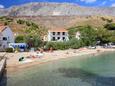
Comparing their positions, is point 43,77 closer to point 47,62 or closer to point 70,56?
point 47,62

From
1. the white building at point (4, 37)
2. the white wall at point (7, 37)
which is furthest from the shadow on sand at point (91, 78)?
the white wall at point (7, 37)

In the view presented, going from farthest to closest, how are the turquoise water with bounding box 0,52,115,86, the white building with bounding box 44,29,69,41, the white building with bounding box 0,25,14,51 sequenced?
the white building with bounding box 44,29,69,41 < the white building with bounding box 0,25,14,51 < the turquoise water with bounding box 0,52,115,86

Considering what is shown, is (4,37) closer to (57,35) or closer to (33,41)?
(33,41)

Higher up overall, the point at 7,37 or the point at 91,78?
the point at 7,37

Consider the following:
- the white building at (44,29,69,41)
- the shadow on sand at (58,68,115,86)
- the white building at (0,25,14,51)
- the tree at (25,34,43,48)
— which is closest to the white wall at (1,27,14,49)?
the white building at (0,25,14,51)

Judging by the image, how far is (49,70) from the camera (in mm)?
48812

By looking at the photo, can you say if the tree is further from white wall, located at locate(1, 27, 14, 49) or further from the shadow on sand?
the shadow on sand

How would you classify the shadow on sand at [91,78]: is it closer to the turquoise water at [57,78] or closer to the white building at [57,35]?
the turquoise water at [57,78]

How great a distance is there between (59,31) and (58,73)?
54909 mm

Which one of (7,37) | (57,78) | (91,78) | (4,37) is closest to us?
(57,78)

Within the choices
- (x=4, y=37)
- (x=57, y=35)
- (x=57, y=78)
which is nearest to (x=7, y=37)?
(x=4, y=37)

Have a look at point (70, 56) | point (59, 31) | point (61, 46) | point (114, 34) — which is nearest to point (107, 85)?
point (70, 56)

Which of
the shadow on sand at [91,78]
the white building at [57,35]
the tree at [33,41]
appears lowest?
the shadow on sand at [91,78]

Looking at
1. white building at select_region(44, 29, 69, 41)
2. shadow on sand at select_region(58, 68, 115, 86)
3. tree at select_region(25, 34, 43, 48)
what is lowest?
shadow on sand at select_region(58, 68, 115, 86)
